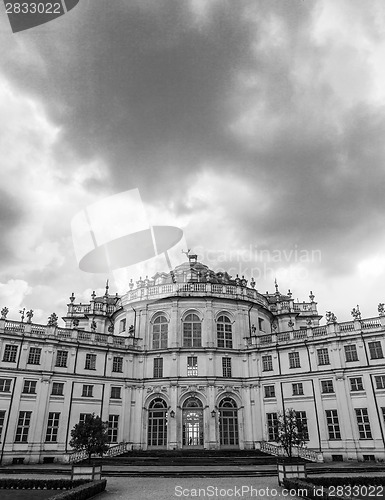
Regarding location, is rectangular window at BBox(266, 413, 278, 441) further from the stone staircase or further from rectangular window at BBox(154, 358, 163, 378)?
rectangular window at BBox(154, 358, 163, 378)

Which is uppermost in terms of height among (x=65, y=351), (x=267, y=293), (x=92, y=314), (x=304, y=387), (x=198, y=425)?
(x=267, y=293)

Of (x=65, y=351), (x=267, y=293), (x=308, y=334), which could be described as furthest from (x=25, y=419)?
(x=267, y=293)

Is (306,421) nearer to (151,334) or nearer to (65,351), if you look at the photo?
(151,334)

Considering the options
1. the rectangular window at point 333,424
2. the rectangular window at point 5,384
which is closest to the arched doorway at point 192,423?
the rectangular window at point 333,424

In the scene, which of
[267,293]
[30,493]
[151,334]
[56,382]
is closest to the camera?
[30,493]

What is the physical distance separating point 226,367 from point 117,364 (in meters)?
13.0

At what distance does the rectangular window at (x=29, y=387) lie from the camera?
3975 centimetres

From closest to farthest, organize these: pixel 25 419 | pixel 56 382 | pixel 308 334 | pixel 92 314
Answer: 1. pixel 25 419
2. pixel 56 382
3. pixel 308 334
4. pixel 92 314

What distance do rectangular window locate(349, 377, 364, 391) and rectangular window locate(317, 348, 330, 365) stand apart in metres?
3.05

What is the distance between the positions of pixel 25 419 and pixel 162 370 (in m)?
15.4

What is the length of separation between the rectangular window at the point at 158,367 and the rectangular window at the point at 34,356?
1334cm

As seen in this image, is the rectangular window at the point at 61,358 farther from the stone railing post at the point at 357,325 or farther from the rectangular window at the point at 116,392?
the stone railing post at the point at 357,325

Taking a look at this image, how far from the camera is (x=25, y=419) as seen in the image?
3891cm

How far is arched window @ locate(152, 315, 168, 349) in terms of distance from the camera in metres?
48.5
